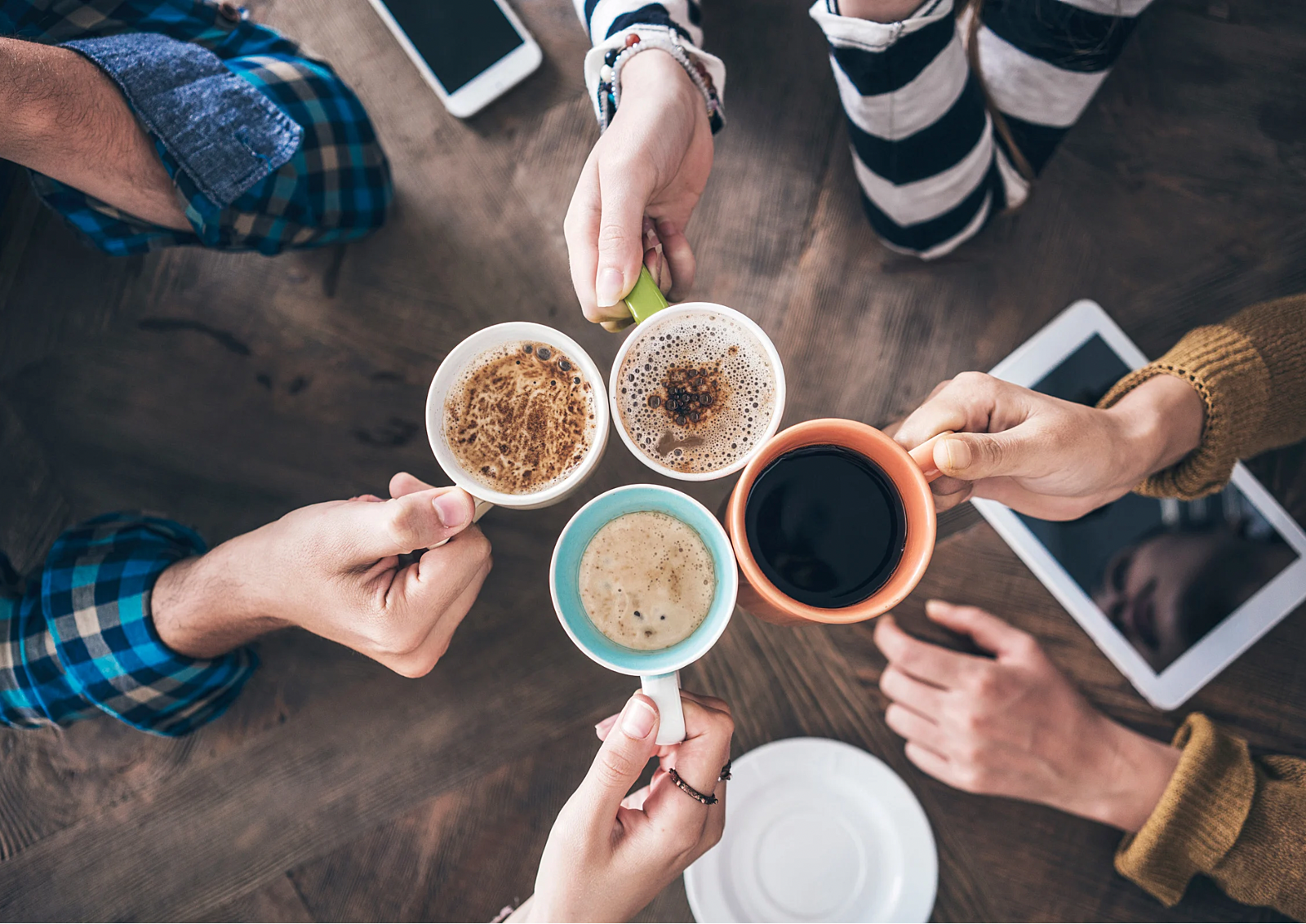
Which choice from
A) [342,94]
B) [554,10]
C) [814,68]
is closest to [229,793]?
[342,94]

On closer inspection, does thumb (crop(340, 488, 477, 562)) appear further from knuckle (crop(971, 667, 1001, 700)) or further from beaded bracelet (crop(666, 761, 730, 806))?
knuckle (crop(971, 667, 1001, 700))

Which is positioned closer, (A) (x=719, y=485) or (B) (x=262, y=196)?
(B) (x=262, y=196)

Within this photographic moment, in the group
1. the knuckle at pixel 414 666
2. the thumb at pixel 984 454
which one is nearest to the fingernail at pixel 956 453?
the thumb at pixel 984 454

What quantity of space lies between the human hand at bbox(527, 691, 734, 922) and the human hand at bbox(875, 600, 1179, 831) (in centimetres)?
46

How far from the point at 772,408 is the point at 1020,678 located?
708mm

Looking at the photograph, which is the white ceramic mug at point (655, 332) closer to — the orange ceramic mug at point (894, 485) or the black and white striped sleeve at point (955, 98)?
the orange ceramic mug at point (894, 485)

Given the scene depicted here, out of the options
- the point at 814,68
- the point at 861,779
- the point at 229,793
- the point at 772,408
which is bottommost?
the point at 861,779

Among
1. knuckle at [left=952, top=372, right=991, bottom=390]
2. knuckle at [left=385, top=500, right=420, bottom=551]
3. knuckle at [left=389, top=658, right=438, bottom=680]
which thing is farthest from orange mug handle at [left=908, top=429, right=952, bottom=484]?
knuckle at [left=389, top=658, right=438, bottom=680]

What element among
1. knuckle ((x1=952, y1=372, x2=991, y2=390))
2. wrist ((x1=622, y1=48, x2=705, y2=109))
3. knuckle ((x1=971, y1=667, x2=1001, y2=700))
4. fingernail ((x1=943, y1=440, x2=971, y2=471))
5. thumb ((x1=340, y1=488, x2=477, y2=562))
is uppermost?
wrist ((x1=622, y1=48, x2=705, y2=109))

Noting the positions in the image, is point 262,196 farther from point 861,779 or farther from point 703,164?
point 861,779

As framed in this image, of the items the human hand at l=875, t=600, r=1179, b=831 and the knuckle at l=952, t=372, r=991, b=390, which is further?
the human hand at l=875, t=600, r=1179, b=831

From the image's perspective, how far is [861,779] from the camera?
1160 mm

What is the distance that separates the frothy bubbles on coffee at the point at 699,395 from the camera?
885mm

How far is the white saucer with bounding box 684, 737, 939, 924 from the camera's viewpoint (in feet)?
3.70
